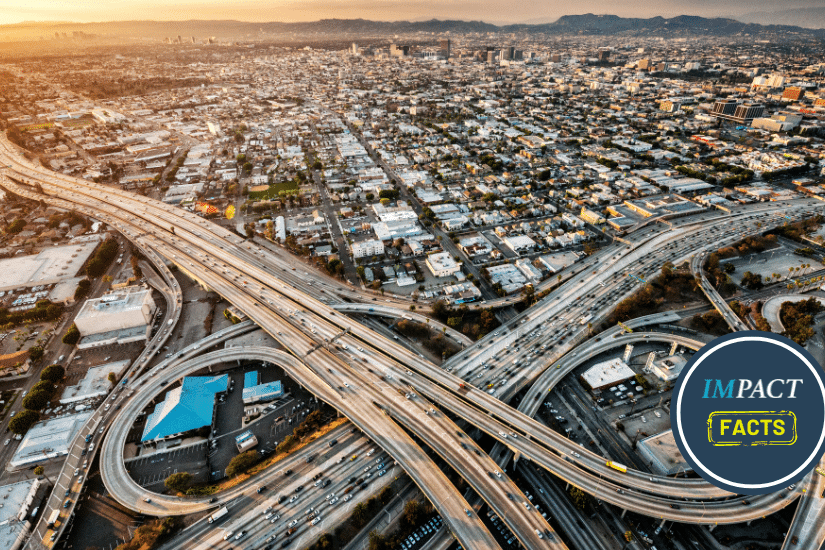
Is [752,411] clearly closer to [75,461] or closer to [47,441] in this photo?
[75,461]

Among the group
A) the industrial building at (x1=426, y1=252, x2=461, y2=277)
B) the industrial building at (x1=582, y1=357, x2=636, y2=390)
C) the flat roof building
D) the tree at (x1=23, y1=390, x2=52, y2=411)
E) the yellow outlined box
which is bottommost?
the tree at (x1=23, y1=390, x2=52, y2=411)

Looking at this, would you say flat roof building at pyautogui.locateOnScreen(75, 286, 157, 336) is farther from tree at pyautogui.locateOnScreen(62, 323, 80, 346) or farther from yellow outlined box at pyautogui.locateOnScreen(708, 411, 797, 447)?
yellow outlined box at pyautogui.locateOnScreen(708, 411, 797, 447)

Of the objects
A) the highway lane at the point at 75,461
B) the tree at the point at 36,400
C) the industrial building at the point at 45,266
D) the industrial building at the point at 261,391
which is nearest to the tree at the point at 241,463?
the industrial building at the point at 261,391

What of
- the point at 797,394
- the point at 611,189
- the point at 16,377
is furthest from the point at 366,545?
the point at 611,189

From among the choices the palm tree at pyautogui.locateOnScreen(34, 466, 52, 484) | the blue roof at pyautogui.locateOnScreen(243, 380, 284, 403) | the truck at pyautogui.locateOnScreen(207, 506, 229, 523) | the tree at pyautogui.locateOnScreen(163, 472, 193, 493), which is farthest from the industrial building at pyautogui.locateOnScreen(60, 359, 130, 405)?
the truck at pyautogui.locateOnScreen(207, 506, 229, 523)

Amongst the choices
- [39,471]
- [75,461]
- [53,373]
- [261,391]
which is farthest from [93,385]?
[261,391]

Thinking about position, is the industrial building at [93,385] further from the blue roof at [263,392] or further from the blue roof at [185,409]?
the blue roof at [263,392]
